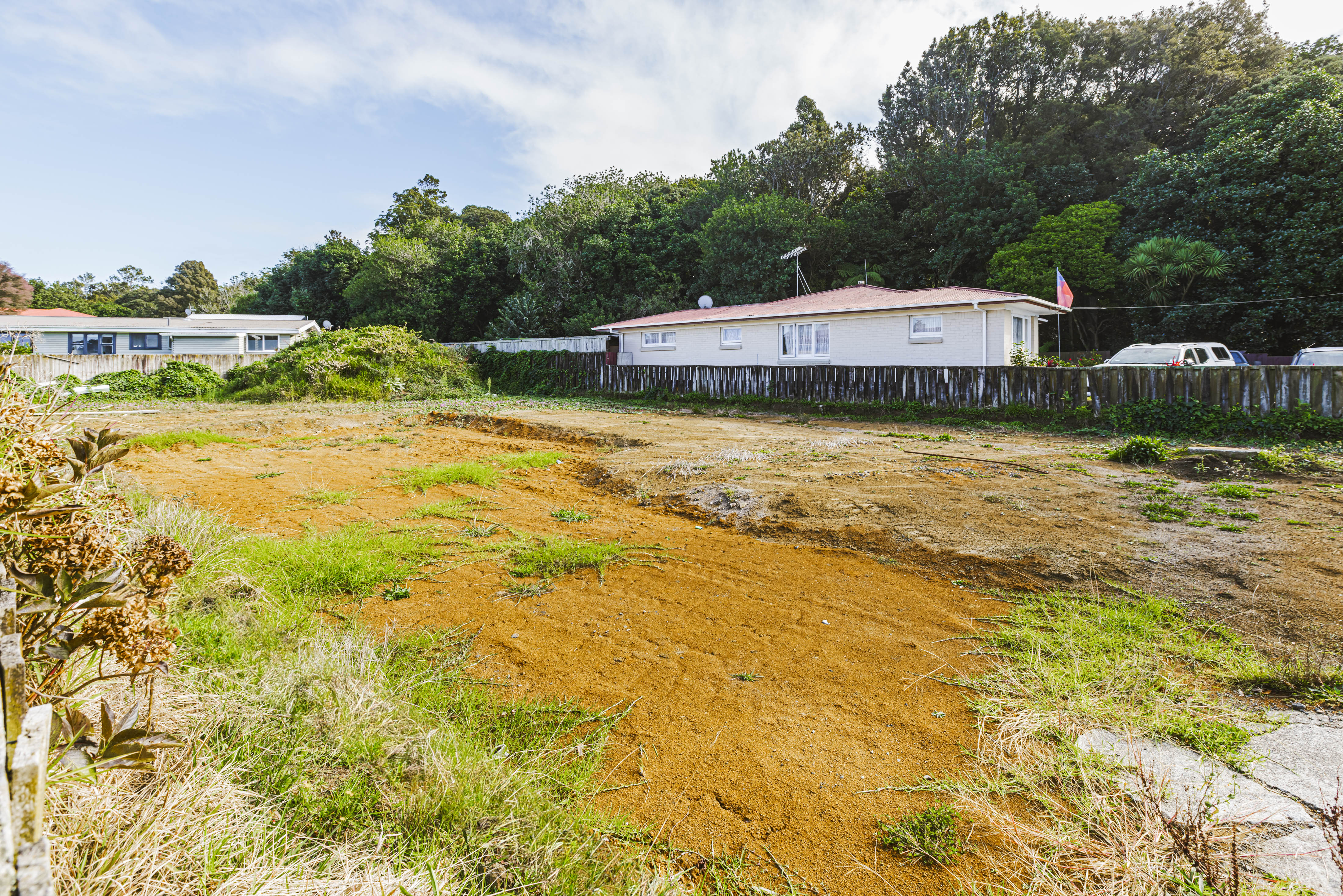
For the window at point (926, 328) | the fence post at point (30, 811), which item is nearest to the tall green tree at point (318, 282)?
the window at point (926, 328)

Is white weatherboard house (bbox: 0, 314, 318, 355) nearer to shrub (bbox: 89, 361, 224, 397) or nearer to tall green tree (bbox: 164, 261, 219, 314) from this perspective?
shrub (bbox: 89, 361, 224, 397)

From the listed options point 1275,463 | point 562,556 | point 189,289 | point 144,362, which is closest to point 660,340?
point 1275,463

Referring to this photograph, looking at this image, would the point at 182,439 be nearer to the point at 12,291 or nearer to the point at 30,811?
the point at 30,811

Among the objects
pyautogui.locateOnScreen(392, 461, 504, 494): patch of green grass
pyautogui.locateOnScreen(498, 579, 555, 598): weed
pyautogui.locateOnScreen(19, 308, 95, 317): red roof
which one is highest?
pyautogui.locateOnScreen(19, 308, 95, 317): red roof

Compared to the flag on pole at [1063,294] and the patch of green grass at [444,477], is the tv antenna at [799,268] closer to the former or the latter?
the flag on pole at [1063,294]

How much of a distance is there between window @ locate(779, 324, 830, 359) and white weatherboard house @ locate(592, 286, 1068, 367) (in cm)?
2

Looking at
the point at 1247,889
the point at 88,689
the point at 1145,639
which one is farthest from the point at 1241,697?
the point at 88,689

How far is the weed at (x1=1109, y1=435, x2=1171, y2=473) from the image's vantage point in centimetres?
878

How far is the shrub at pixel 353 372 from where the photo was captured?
2186 centimetres

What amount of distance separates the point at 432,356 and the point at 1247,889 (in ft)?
85.3

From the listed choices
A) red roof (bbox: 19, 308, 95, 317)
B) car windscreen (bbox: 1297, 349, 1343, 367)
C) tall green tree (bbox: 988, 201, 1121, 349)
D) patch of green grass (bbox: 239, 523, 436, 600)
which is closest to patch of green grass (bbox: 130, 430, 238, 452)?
patch of green grass (bbox: 239, 523, 436, 600)

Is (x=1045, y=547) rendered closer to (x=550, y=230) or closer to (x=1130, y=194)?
(x=1130, y=194)

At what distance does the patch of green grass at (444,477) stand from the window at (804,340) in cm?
1359

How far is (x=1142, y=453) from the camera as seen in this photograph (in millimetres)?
8867
